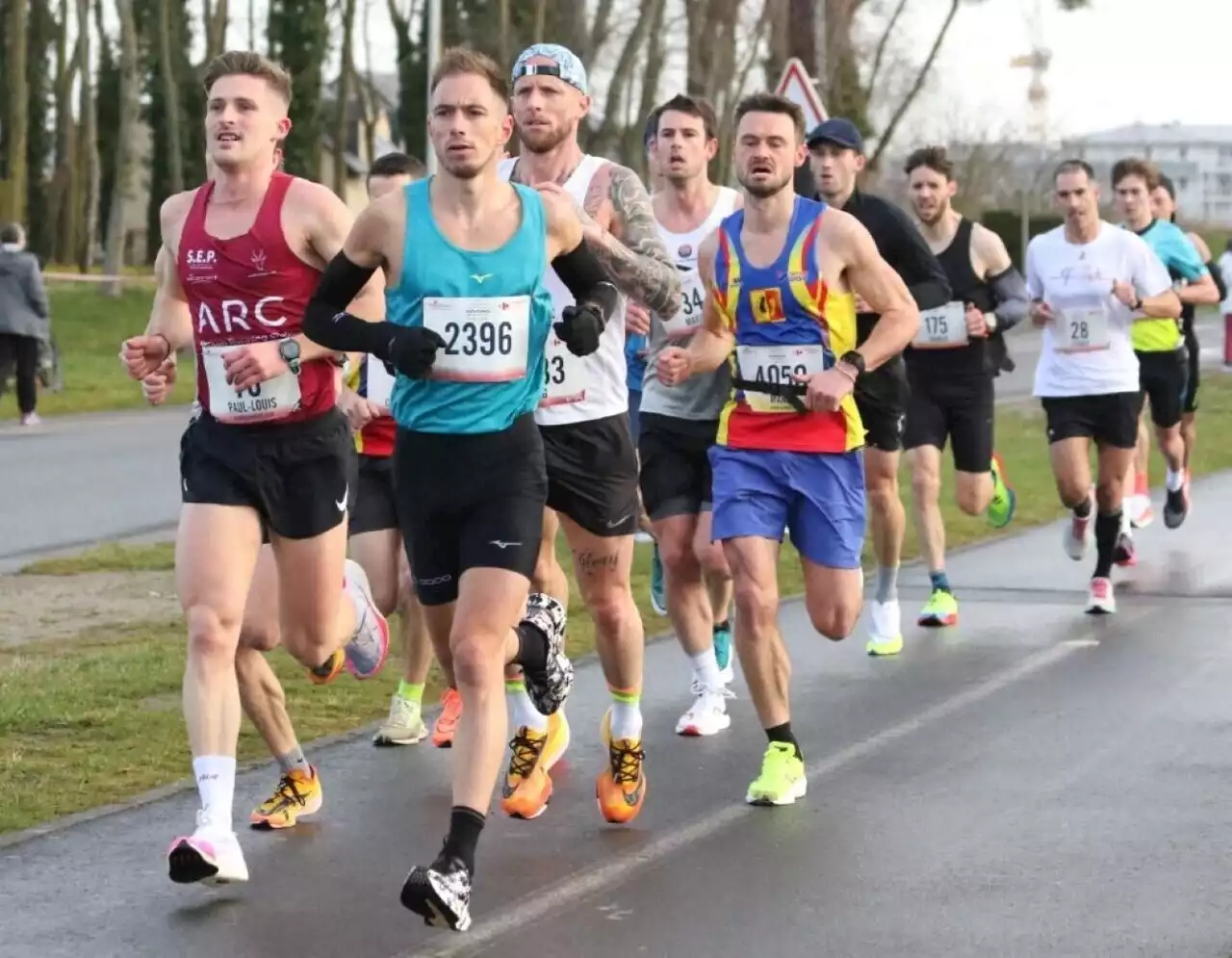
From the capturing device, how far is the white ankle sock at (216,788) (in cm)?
592

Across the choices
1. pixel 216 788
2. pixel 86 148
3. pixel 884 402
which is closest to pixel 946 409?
pixel 884 402

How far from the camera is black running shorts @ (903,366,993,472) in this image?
37.6 feet

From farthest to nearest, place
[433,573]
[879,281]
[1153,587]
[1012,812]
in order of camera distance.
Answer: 1. [1153,587]
2. [879,281]
3. [1012,812]
4. [433,573]

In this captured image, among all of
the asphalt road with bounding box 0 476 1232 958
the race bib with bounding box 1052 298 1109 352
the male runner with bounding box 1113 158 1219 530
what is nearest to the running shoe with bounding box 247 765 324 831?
the asphalt road with bounding box 0 476 1232 958

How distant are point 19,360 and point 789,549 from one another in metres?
10.9

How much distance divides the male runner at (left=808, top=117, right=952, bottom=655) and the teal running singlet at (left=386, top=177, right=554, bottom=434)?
3878 millimetres

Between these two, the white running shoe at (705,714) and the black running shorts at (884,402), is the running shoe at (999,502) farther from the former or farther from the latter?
the white running shoe at (705,714)

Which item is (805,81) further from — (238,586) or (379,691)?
(238,586)

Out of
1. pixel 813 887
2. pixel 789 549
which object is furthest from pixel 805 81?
pixel 813 887

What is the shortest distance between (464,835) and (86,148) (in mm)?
51742

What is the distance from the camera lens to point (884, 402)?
1026cm

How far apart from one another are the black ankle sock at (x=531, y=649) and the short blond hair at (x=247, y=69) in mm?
1614

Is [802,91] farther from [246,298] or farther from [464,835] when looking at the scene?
[464,835]

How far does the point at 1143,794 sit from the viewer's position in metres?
7.22
